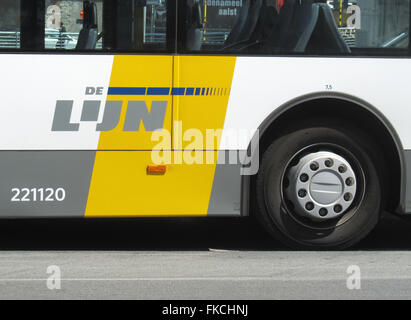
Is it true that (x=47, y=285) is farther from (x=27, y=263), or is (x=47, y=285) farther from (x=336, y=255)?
(x=336, y=255)

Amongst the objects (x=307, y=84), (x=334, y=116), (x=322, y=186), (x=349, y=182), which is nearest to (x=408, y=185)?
(x=349, y=182)

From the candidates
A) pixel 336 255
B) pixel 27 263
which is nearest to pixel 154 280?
pixel 27 263

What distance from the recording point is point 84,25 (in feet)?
26.3

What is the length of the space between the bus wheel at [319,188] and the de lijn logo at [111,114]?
0.91 m

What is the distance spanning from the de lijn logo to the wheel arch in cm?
78

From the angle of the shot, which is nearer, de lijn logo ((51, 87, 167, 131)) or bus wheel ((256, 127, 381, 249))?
de lijn logo ((51, 87, 167, 131))

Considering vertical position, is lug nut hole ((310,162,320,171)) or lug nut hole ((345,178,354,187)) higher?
lug nut hole ((310,162,320,171))

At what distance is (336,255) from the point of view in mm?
8227

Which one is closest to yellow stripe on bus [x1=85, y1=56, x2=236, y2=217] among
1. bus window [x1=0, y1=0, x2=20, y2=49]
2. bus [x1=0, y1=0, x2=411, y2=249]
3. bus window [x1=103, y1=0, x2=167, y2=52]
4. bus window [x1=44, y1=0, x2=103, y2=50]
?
bus [x1=0, y1=0, x2=411, y2=249]

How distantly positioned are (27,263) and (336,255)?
7.65 feet

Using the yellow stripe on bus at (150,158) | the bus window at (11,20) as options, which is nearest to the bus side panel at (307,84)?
the yellow stripe on bus at (150,158)

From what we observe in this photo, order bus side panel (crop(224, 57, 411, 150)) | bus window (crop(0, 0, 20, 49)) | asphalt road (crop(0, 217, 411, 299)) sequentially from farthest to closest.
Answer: bus side panel (crop(224, 57, 411, 150)) → bus window (crop(0, 0, 20, 49)) → asphalt road (crop(0, 217, 411, 299))

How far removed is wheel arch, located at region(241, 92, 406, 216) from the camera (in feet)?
26.6

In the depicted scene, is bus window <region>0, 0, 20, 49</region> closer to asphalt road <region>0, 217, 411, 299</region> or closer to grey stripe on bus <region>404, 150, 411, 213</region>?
asphalt road <region>0, 217, 411, 299</region>
